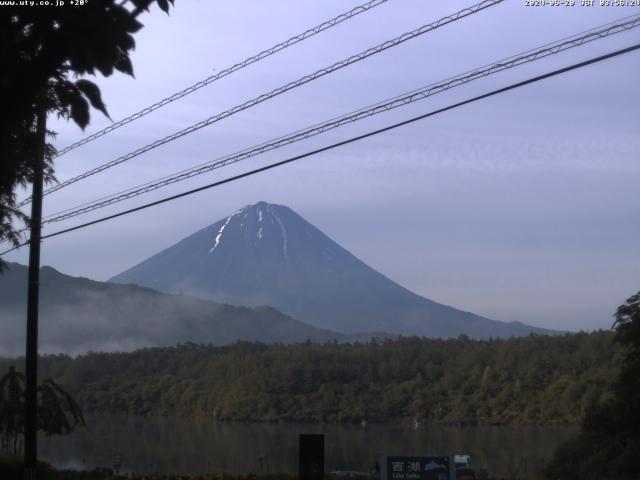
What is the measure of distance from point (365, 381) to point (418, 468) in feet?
210

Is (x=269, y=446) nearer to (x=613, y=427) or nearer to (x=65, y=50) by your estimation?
(x=613, y=427)

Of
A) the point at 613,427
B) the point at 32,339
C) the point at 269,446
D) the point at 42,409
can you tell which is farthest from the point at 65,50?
the point at 269,446

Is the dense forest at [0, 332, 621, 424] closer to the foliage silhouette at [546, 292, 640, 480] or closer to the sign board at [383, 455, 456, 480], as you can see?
the foliage silhouette at [546, 292, 640, 480]

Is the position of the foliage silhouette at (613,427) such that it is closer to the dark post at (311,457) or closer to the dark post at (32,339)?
the dark post at (311,457)

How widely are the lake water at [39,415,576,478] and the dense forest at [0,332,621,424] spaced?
5.91 metres

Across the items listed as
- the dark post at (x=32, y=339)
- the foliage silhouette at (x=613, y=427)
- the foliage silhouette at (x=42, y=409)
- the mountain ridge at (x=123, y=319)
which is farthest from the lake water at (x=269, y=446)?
the mountain ridge at (x=123, y=319)

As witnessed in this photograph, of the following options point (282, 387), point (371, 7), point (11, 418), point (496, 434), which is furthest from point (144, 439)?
point (371, 7)

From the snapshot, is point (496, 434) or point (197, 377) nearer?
point (496, 434)

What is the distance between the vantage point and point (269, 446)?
44.7 m

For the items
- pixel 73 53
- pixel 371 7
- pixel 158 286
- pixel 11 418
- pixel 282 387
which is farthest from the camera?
pixel 158 286

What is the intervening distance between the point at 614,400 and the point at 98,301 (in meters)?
119

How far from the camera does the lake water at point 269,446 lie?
34.0 metres

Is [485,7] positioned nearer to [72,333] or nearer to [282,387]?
[282,387]

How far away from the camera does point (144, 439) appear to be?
156 feet
